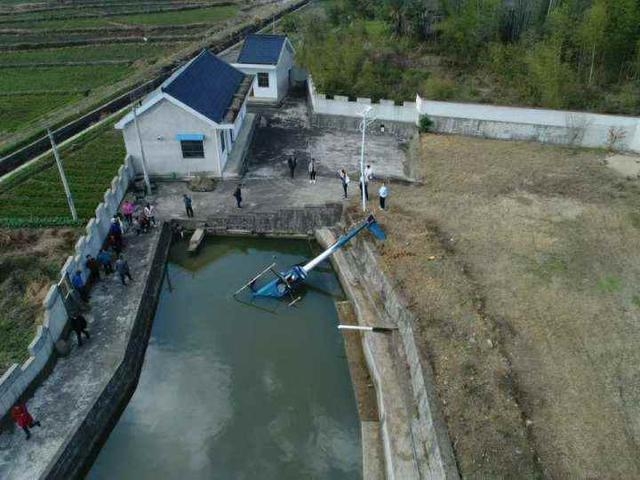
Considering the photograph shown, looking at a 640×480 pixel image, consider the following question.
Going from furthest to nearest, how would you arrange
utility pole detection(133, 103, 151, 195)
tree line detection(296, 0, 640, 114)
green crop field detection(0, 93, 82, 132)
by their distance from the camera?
1. green crop field detection(0, 93, 82, 132)
2. tree line detection(296, 0, 640, 114)
3. utility pole detection(133, 103, 151, 195)

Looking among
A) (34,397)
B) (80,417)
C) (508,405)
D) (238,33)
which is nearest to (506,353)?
(508,405)

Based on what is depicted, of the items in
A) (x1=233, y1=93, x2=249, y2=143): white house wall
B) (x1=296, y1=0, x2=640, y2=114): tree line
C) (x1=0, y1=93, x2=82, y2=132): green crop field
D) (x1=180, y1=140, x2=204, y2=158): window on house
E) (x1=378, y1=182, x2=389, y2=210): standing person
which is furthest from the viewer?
(x1=0, y1=93, x2=82, y2=132): green crop field

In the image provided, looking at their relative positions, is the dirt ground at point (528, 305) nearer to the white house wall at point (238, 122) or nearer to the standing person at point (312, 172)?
the standing person at point (312, 172)

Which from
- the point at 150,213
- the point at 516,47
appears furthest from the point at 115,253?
the point at 516,47

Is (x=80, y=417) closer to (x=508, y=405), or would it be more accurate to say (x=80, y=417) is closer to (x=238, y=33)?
(x=508, y=405)

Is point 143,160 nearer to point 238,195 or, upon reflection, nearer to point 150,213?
point 150,213

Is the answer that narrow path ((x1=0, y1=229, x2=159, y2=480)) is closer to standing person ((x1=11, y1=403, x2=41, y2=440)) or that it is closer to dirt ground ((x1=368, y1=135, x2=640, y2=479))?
standing person ((x1=11, y1=403, x2=41, y2=440))

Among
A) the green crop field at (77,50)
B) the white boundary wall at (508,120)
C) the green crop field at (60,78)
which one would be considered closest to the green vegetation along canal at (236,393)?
the white boundary wall at (508,120)

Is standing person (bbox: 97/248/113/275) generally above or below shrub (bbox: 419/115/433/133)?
below

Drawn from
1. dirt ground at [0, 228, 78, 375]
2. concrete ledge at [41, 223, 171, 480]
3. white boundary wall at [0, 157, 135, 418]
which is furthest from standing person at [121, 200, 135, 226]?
concrete ledge at [41, 223, 171, 480]
